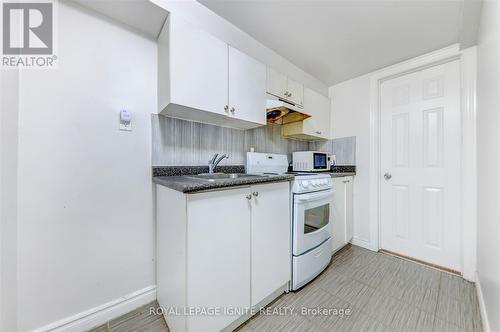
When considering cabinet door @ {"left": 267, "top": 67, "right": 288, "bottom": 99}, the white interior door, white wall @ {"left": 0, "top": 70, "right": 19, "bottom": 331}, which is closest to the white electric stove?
cabinet door @ {"left": 267, "top": 67, "right": 288, "bottom": 99}

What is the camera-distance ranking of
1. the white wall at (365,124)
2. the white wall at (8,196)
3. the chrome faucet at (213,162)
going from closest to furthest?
1. the white wall at (8,196)
2. the chrome faucet at (213,162)
3. the white wall at (365,124)

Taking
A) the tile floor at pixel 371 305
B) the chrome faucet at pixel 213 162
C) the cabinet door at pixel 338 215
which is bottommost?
the tile floor at pixel 371 305

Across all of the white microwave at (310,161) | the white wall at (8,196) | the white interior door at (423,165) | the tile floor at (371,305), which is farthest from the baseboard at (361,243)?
the white wall at (8,196)

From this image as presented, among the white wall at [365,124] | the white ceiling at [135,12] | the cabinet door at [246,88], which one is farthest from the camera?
the white wall at [365,124]

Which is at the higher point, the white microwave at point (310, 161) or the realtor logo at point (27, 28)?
the realtor logo at point (27, 28)

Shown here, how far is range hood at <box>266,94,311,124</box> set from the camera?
1853 millimetres

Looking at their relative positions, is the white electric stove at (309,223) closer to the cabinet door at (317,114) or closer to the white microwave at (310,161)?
the white microwave at (310,161)

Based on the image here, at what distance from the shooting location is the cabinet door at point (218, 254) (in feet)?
3.10

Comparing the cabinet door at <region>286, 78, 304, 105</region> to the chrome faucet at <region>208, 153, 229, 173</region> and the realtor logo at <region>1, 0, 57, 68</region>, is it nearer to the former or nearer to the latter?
the chrome faucet at <region>208, 153, 229, 173</region>

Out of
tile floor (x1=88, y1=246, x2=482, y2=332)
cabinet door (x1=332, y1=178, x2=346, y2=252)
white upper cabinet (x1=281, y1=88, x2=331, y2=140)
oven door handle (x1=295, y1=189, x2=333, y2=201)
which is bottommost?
tile floor (x1=88, y1=246, x2=482, y2=332)

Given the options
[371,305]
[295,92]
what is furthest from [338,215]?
[295,92]

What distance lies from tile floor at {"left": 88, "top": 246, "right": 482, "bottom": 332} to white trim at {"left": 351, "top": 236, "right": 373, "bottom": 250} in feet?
1.48

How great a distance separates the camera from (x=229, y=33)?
171cm

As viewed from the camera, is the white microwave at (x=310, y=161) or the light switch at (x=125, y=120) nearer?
the light switch at (x=125, y=120)
